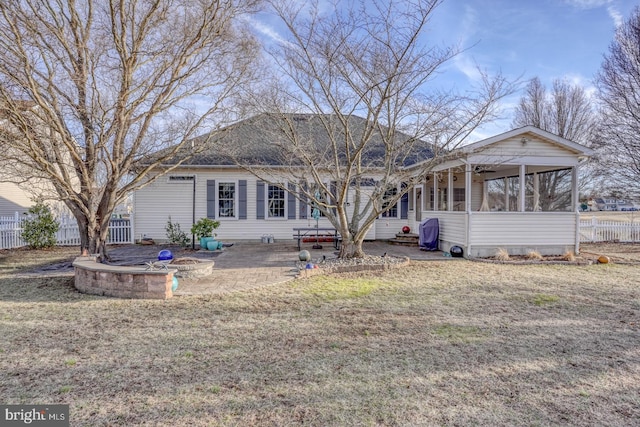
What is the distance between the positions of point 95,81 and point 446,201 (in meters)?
11.5

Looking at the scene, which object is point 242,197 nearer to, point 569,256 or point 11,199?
point 569,256

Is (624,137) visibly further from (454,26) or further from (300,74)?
(300,74)

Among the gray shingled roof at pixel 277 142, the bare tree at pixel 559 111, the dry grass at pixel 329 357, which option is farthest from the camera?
the bare tree at pixel 559 111

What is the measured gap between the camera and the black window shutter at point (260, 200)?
13102 millimetres

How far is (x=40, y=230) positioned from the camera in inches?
459

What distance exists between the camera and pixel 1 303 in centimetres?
521

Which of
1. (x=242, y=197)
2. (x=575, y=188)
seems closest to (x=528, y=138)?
(x=575, y=188)

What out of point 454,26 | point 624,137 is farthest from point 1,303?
point 624,137

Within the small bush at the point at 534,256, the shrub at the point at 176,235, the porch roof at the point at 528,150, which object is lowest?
the small bush at the point at 534,256

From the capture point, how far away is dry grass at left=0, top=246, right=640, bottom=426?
249cm

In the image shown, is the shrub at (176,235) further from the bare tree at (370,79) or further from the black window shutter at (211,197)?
the bare tree at (370,79)

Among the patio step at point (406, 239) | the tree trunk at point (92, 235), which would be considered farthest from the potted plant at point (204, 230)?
the patio step at point (406, 239)

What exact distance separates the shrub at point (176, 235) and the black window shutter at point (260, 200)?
2575 millimetres

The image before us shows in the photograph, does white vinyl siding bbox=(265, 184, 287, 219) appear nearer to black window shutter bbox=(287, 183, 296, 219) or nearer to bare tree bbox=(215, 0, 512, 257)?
black window shutter bbox=(287, 183, 296, 219)
